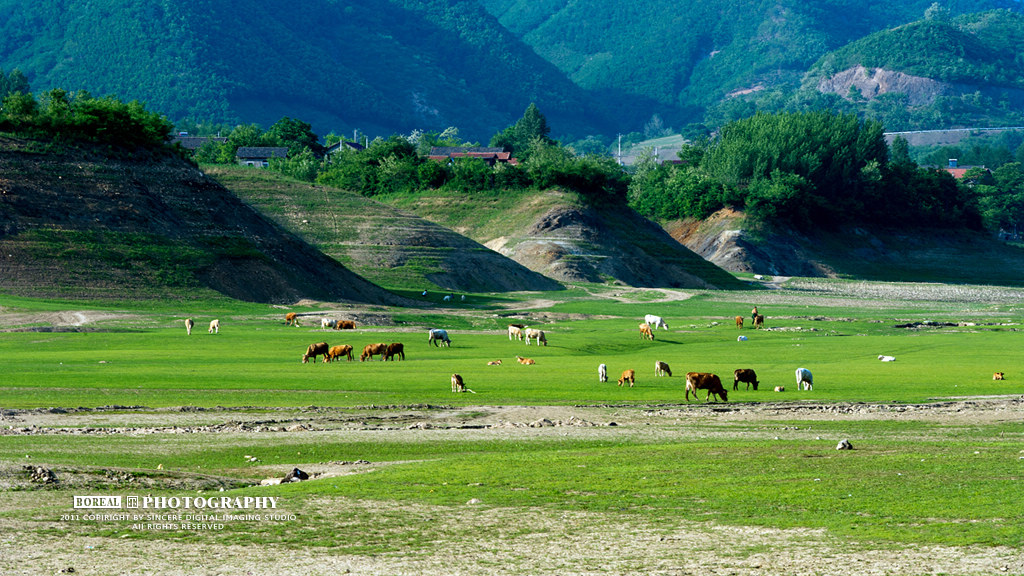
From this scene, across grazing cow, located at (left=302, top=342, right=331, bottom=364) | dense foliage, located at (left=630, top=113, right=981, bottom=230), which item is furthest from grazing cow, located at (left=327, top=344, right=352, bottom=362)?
dense foliage, located at (left=630, top=113, right=981, bottom=230)

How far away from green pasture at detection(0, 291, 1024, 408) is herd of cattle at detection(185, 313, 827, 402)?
0.60m

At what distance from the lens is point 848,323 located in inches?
3282

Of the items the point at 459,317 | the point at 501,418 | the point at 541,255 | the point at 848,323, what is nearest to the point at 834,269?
the point at 541,255

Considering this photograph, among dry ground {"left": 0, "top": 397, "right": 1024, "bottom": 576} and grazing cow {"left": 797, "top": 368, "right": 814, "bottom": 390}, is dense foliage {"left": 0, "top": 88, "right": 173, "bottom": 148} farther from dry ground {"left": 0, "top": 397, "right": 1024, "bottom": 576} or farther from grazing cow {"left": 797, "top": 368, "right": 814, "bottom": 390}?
dry ground {"left": 0, "top": 397, "right": 1024, "bottom": 576}

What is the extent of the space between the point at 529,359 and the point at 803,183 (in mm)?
131292

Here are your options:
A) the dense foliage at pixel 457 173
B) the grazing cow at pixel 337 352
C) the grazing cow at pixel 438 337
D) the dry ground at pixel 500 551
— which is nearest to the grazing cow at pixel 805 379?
the grazing cow at pixel 337 352

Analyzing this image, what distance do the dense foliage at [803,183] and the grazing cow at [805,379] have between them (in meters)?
129

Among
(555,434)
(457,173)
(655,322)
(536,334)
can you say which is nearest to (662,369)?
(555,434)

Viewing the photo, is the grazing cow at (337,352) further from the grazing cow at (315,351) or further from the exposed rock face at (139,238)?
the exposed rock face at (139,238)

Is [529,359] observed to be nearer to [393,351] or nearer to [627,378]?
[393,351]

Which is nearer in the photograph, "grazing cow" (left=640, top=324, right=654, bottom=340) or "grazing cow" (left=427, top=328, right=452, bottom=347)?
"grazing cow" (left=427, top=328, right=452, bottom=347)

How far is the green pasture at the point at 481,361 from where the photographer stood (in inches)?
1532

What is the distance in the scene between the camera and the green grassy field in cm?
1925

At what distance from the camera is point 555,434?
31.3 meters
